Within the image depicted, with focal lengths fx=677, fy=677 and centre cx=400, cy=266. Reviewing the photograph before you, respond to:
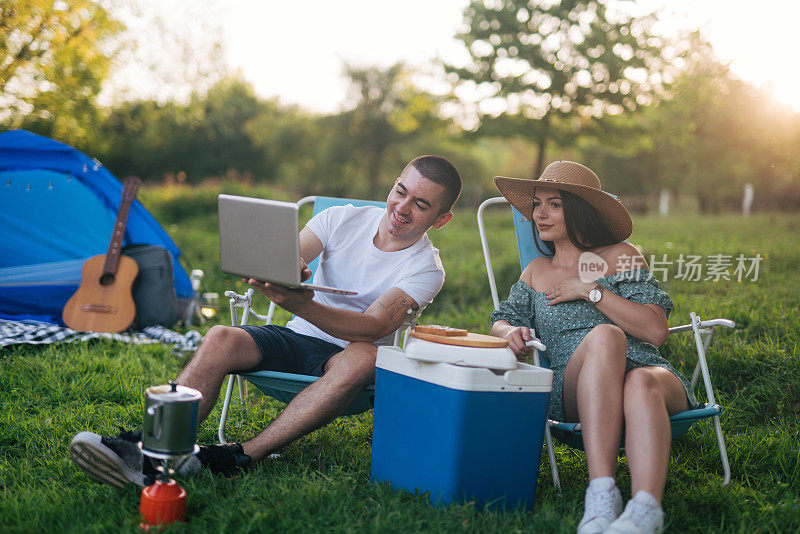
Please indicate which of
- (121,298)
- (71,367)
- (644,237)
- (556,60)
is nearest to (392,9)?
(556,60)

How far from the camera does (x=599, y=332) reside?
204 cm

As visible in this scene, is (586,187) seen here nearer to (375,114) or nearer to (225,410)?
(225,410)

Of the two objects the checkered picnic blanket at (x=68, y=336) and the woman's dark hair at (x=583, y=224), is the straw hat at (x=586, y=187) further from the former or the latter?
the checkered picnic blanket at (x=68, y=336)

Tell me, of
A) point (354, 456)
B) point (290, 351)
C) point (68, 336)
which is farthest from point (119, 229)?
point (354, 456)

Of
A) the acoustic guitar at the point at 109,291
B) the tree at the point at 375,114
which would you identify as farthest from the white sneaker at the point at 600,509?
the tree at the point at 375,114

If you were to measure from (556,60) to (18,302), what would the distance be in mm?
9419

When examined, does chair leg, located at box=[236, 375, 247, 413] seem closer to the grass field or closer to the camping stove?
the grass field

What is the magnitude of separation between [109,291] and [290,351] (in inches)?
96.8

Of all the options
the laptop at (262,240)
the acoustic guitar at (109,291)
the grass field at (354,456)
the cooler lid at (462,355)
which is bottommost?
the grass field at (354,456)

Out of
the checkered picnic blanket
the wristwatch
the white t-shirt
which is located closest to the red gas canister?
the white t-shirt

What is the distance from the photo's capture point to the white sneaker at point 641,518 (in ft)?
5.46

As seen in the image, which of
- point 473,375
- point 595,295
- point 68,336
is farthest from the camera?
point 68,336

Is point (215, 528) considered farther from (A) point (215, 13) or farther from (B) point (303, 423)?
(A) point (215, 13)

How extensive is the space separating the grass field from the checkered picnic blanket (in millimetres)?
79
